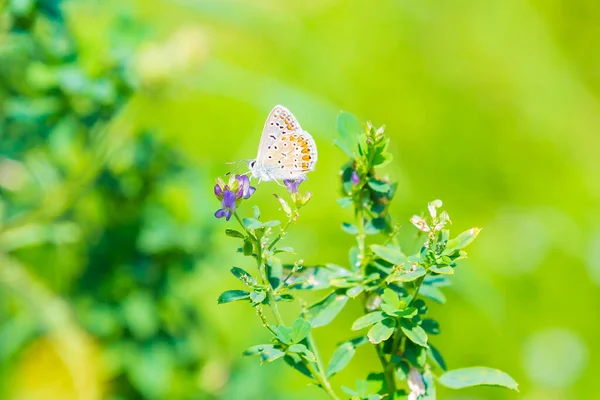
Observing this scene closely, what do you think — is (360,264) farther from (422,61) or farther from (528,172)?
(422,61)

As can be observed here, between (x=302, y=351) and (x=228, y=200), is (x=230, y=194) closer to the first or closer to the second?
(x=228, y=200)

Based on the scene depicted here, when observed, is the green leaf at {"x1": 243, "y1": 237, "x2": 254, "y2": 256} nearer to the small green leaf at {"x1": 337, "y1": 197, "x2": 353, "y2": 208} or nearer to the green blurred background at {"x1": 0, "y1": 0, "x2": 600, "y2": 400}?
the small green leaf at {"x1": 337, "y1": 197, "x2": 353, "y2": 208}

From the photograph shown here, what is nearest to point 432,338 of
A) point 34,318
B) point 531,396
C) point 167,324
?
point 531,396

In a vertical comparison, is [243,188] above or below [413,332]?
above

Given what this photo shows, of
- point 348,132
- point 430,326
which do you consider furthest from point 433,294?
point 348,132

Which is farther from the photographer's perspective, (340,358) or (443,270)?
(340,358)

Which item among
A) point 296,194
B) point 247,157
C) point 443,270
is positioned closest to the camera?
point 443,270

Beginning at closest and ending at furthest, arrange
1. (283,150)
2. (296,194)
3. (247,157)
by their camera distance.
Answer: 1. (296,194)
2. (283,150)
3. (247,157)

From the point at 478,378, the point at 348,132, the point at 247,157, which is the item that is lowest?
the point at 478,378

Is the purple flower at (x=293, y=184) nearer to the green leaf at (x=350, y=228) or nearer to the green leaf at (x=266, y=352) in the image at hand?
the green leaf at (x=350, y=228)
